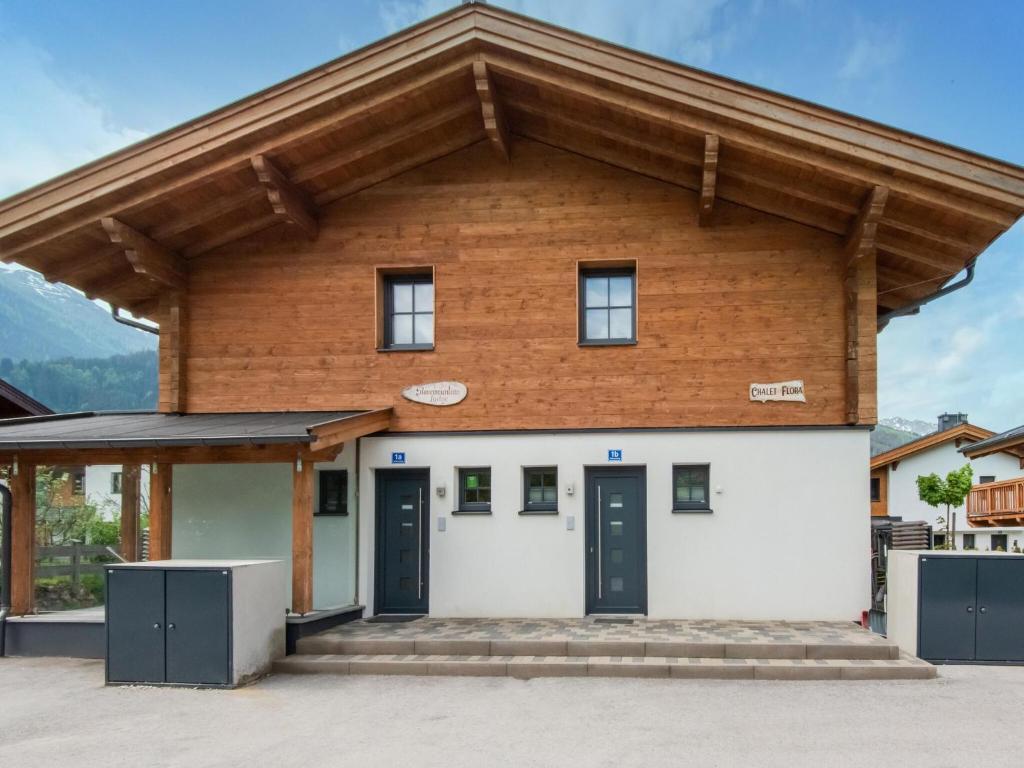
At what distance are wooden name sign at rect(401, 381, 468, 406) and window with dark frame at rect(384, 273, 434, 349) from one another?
1.96 feet

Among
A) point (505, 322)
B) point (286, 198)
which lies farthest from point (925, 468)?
point (286, 198)

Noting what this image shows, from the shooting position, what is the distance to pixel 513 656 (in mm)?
8859

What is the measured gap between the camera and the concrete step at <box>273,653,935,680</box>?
324 inches

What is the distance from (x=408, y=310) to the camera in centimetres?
1145

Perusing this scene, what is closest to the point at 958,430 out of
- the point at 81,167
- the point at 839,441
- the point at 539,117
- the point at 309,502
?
the point at 839,441

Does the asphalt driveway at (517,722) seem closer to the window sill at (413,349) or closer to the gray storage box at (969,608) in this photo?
the gray storage box at (969,608)

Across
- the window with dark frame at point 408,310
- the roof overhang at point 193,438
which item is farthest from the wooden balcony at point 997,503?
the roof overhang at point 193,438

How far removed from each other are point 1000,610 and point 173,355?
10.1 m

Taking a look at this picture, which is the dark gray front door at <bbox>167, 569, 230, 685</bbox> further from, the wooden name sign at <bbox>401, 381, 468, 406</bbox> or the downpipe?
the wooden name sign at <bbox>401, 381, 468, 406</bbox>

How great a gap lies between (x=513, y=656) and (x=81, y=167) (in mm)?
7222

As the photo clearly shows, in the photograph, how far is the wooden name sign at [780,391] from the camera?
34.7ft

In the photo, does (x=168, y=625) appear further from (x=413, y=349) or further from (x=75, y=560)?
(x=75, y=560)

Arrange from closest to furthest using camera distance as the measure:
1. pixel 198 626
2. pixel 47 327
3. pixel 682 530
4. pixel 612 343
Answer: pixel 198 626, pixel 682 530, pixel 612 343, pixel 47 327

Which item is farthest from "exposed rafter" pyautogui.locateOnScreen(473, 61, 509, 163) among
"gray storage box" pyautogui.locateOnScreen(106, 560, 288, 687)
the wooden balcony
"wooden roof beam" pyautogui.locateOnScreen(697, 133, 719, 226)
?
the wooden balcony
